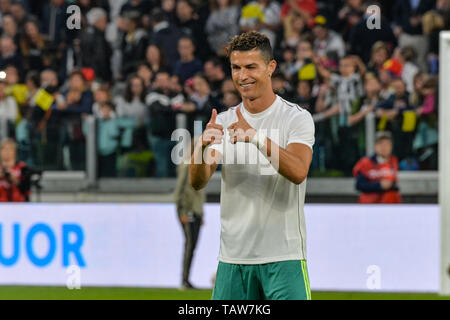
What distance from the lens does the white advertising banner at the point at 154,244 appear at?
32.5 feet

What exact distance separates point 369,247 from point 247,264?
19.0ft

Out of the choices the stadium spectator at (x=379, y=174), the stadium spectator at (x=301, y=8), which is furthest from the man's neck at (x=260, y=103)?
the stadium spectator at (x=301, y=8)

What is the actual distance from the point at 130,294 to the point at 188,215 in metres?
1.05

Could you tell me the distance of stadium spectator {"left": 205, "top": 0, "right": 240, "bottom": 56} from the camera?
11367 mm

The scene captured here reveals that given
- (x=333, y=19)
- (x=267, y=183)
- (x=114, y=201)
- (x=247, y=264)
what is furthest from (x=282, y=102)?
(x=333, y=19)

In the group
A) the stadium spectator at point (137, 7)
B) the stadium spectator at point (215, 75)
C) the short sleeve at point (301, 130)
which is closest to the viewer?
the short sleeve at point (301, 130)

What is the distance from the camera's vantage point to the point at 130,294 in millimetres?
9977

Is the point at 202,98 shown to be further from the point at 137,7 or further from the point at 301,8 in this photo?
the point at 137,7

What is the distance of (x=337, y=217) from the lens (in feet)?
33.3

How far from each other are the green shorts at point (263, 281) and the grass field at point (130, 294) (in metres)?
5.16

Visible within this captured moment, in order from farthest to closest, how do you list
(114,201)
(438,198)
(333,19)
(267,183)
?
(333,19), (114,201), (438,198), (267,183)

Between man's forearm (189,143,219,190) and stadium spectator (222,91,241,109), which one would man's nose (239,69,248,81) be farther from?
stadium spectator (222,91,241,109)

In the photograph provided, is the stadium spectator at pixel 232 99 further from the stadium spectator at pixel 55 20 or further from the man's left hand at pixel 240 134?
the man's left hand at pixel 240 134
